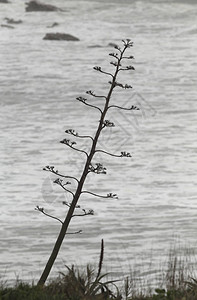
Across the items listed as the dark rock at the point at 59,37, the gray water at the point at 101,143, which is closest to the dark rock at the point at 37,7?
the gray water at the point at 101,143

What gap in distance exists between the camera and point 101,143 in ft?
76.2

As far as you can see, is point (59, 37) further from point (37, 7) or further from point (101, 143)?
point (101, 143)

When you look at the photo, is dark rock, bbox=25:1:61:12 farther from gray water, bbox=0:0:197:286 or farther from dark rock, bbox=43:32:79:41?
dark rock, bbox=43:32:79:41

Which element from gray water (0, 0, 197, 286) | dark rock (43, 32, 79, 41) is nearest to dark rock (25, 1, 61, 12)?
gray water (0, 0, 197, 286)

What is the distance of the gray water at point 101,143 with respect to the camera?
12579 millimetres

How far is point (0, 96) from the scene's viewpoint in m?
30.5

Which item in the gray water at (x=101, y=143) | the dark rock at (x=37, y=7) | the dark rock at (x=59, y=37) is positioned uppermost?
the dark rock at (x=37, y=7)

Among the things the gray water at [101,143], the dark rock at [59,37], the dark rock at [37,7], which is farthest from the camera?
the dark rock at [37,7]

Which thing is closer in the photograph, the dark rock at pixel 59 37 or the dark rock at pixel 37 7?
the dark rock at pixel 59 37

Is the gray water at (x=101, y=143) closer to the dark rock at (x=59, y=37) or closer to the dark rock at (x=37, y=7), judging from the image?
the dark rock at (x=59, y=37)

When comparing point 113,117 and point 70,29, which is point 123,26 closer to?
point 70,29

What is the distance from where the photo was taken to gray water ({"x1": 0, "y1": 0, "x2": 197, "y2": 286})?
41.3ft

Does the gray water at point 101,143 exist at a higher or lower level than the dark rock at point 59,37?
lower

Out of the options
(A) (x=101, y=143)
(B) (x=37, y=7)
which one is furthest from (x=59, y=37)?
(A) (x=101, y=143)
